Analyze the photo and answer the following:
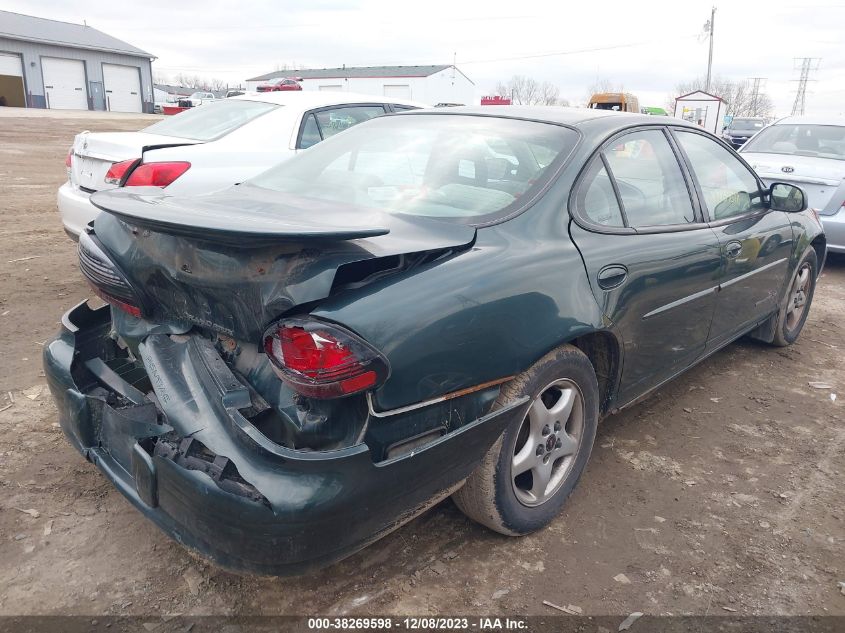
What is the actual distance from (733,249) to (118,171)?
163 inches

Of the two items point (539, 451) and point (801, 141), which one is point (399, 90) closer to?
point (801, 141)

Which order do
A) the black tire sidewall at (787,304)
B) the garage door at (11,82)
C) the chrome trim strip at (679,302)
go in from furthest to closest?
1. the garage door at (11,82)
2. the black tire sidewall at (787,304)
3. the chrome trim strip at (679,302)

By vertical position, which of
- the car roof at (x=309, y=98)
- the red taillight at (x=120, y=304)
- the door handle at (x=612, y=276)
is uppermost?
the car roof at (x=309, y=98)

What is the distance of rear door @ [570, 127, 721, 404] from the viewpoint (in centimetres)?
268

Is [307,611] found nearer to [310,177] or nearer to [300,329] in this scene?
[300,329]

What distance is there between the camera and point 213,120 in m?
5.87

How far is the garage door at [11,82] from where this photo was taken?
137ft

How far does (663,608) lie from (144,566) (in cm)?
184

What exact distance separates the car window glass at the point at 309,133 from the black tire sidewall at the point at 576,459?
390 cm

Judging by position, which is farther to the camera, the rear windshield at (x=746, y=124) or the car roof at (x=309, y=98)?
the rear windshield at (x=746, y=124)

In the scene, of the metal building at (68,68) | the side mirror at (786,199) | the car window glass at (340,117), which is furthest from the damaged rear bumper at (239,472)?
the metal building at (68,68)

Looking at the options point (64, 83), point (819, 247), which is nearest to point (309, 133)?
point (819, 247)

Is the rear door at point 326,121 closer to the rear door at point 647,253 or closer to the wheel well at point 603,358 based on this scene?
the rear door at point 647,253

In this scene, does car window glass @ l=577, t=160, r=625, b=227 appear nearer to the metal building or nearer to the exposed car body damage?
the exposed car body damage
